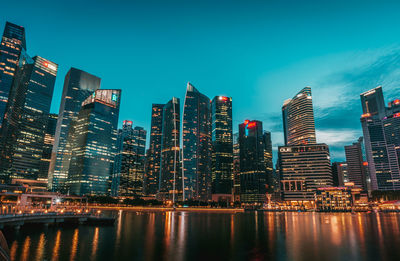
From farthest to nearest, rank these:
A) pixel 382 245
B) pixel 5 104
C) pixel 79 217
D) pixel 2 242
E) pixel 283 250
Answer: pixel 5 104 < pixel 79 217 < pixel 382 245 < pixel 283 250 < pixel 2 242

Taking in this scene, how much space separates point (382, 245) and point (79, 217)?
7353cm

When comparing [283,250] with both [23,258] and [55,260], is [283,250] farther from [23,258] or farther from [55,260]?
[23,258]

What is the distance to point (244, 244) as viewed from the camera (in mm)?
46125

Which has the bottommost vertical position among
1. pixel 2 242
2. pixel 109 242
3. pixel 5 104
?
pixel 109 242

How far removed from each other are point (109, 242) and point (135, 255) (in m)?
13.0

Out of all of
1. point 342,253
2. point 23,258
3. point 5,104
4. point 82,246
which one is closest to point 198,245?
point 82,246

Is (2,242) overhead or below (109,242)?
overhead

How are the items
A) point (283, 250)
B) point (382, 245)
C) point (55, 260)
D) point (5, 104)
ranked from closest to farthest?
point (55, 260) < point (283, 250) < point (382, 245) < point (5, 104)

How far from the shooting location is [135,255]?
3591 cm

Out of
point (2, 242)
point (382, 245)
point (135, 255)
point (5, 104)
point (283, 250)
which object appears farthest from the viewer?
point (5, 104)

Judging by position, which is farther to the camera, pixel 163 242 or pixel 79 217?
pixel 79 217

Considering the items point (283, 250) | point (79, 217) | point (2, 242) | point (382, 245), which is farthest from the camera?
point (79, 217)

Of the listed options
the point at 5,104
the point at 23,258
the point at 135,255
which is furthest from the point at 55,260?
the point at 5,104

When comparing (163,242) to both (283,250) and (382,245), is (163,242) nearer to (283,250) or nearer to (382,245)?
(283,250)
